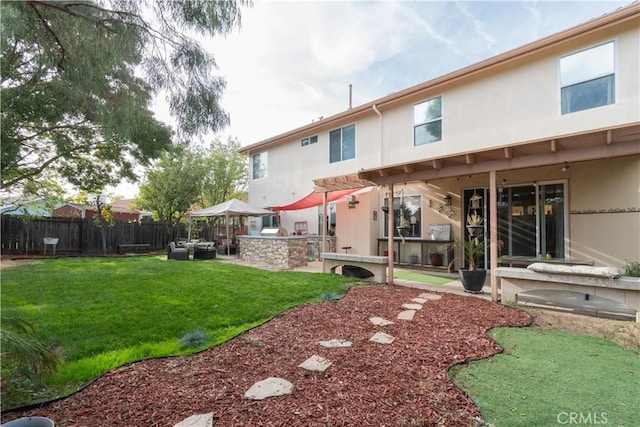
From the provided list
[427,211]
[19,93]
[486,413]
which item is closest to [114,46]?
[19,93]

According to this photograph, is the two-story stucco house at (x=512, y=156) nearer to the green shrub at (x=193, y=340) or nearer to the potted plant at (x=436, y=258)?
the potted plant at (x=436, y=258)

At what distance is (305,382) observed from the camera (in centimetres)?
304

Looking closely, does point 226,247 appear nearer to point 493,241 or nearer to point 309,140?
point 309,140

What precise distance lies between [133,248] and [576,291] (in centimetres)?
1723

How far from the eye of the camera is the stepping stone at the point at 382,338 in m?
4.08

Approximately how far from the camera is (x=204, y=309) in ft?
18.2

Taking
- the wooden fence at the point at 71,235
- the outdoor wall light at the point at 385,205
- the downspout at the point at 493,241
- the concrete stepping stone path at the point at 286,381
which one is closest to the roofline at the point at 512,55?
the outdoor wall light at the point at 385,205

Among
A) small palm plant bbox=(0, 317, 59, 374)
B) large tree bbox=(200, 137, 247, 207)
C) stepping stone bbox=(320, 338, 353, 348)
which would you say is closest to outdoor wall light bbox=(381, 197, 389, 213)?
stepping stone bbox=(320, 338, 353, 348)

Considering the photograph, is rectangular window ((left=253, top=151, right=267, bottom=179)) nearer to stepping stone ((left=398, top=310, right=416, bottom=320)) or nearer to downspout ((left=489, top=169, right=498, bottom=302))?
downspout ((left=489, top=169, right=498, bottom=302))

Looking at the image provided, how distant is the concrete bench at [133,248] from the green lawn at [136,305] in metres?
5.89

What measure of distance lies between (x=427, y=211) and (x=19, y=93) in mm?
10273

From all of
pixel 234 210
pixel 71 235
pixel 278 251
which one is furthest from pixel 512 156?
pixel 71 235

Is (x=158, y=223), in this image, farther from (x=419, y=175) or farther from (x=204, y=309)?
(x=419, y=175)

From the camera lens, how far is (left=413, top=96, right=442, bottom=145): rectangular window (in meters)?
9.91
